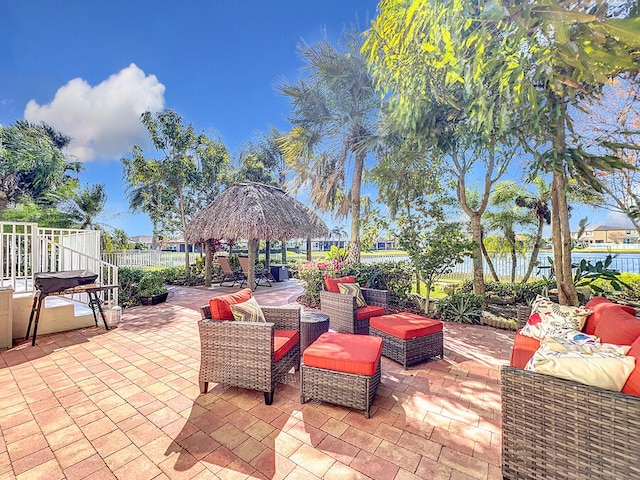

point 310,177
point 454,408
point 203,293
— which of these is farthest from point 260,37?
point 454,408

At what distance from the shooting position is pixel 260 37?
862 cm

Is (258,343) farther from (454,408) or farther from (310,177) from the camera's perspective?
(310,177)

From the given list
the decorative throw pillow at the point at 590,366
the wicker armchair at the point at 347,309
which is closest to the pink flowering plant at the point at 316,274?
the wicker armchair at the point at 347,309

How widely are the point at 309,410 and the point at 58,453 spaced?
6.33 feet

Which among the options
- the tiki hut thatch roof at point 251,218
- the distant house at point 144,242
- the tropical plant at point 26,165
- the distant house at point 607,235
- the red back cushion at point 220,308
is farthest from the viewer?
the distant house at point 144,242

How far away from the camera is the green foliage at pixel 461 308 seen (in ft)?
19.4

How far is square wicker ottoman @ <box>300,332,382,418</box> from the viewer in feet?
8.61

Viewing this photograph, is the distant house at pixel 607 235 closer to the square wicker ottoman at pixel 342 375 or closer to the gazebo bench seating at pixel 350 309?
the gazebo bench seating at pixel 350 309

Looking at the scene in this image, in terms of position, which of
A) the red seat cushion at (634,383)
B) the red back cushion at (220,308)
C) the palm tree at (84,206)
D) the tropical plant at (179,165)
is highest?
the tropical plant at (179,165)

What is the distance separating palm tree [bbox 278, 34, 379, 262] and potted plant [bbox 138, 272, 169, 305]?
4836mm

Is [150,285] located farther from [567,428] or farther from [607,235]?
[607,235]

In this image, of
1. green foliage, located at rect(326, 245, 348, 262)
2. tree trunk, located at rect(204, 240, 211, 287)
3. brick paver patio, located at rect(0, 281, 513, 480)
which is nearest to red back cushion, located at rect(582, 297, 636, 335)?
brick paver patio, located at rect(0, 281, 513, 480)

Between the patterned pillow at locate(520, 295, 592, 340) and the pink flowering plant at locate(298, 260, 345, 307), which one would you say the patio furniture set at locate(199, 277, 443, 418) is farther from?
the pink flowering plant at locate(298, 260, 345, 307)

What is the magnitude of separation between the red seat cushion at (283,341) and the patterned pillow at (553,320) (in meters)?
2.65
